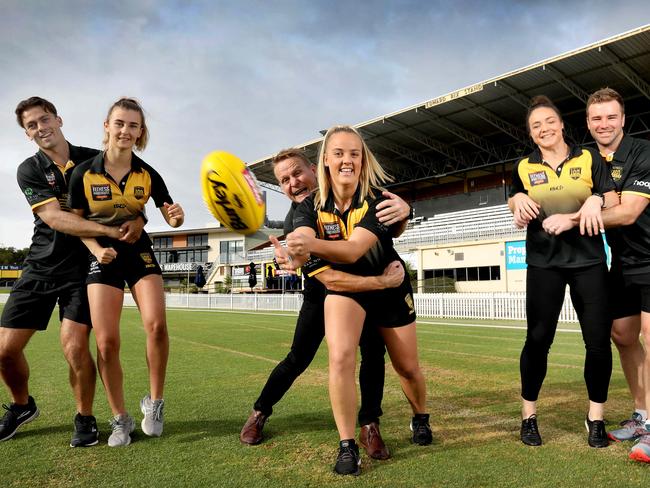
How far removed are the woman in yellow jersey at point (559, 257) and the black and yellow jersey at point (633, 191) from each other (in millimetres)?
133

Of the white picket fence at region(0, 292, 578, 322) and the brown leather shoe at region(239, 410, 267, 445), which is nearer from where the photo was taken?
the brown leather shoe at region(239, 410, 267, 445)

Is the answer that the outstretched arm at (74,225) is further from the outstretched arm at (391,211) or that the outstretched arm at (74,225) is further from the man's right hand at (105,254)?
the outstretched arm at (391,211)

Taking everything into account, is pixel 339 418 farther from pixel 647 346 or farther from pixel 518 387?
pixel 518 387

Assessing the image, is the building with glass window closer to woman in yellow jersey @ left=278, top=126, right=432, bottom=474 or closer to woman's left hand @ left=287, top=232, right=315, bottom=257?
woman in yellow jersey @ left=278, top=126, right=432, bottom=474

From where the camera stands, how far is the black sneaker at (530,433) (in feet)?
10.9

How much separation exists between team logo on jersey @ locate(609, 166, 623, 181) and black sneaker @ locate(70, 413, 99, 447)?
3928 mm

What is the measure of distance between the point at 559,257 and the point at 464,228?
33006 mm

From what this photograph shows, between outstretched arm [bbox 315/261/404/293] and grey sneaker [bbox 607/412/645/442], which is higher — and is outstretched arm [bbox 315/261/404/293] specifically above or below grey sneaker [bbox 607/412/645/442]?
above

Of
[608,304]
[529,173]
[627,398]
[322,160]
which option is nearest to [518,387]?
[627,398]

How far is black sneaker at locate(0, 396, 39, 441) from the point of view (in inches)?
144

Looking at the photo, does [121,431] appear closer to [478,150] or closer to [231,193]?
[231,193]

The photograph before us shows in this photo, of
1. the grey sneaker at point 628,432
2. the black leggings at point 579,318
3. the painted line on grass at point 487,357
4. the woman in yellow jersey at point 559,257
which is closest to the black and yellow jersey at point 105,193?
the woman in yellow jersey at point 559,257

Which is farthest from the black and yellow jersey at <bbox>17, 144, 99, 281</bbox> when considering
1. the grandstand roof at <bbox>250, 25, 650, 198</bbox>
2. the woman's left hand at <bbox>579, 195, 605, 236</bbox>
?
the grandstand roof at <bbox>250, 25, 650, 198</bbox>

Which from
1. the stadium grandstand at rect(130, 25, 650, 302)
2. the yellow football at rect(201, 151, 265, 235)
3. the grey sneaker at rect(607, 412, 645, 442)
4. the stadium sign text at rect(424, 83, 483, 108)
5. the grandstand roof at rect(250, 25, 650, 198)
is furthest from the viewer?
the stadium sign text at rect(424, 83, 483, 108)
